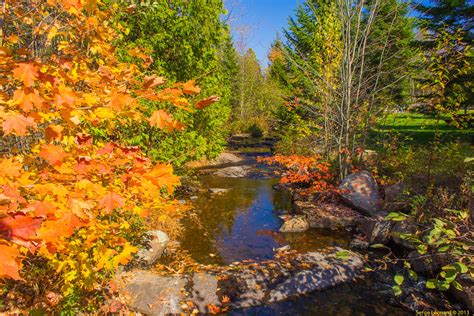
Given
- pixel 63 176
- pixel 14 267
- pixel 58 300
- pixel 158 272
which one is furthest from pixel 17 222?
pixel 158 272

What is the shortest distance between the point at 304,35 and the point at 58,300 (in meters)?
18.7

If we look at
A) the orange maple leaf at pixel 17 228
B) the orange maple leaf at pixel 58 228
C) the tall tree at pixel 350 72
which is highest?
the tall tree at pixel 350 72

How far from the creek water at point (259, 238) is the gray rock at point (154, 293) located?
3.21ft

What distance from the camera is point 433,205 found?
6.77 metres

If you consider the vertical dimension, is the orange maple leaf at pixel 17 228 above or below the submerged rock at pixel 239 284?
above

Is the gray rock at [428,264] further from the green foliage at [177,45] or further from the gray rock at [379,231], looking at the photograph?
the green foliage at [177,45]

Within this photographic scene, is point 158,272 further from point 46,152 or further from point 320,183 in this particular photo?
point 320,183

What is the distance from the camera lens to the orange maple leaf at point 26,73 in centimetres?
175

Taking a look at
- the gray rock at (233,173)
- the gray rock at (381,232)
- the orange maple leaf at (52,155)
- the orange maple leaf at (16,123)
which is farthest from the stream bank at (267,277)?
the gray rock at (233,173)

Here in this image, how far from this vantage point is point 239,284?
17.7 feet

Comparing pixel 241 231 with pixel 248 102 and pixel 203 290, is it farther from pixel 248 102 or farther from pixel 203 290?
pixel 248 102

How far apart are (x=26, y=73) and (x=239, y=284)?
15.5 ft

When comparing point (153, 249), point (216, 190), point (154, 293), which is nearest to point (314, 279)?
point (154, 293)

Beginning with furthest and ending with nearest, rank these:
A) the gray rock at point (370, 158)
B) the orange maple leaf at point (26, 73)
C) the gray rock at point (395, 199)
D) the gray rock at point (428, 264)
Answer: the gray rock at point (370, 158)
the gray rock at point (395, 199)
the gray rock at point (428, 264)
the orange maple leaf at point (26, 73)
